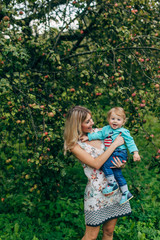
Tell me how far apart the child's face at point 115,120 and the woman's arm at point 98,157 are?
107 millimetres

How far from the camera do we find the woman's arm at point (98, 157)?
2.10 metres

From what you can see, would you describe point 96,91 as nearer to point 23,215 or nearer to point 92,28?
point 92,28

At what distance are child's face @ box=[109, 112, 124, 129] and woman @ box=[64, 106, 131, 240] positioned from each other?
12cm

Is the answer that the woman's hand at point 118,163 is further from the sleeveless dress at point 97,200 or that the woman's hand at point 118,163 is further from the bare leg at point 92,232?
the bare leg at point 92,232

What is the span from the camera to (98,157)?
2.13 m

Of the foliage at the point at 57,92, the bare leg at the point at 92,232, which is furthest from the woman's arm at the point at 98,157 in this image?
the bare leg at the point at 92,232

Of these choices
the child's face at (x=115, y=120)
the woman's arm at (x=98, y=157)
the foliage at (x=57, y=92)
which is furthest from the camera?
the foliage at (x=57, y=92)

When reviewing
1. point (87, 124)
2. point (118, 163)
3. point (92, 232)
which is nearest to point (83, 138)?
point (87, 124)

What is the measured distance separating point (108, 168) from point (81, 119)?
0.48 m

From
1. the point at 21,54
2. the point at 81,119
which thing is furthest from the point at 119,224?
the point at 21,54

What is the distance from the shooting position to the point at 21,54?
214 cm

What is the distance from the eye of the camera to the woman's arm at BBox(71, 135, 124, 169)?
2104mm

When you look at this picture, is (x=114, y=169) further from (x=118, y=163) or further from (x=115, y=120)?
(x=115, y=120)

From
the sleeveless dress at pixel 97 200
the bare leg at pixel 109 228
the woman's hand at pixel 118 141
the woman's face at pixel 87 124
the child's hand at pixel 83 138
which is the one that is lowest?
the bare leg at pixel 109 228
